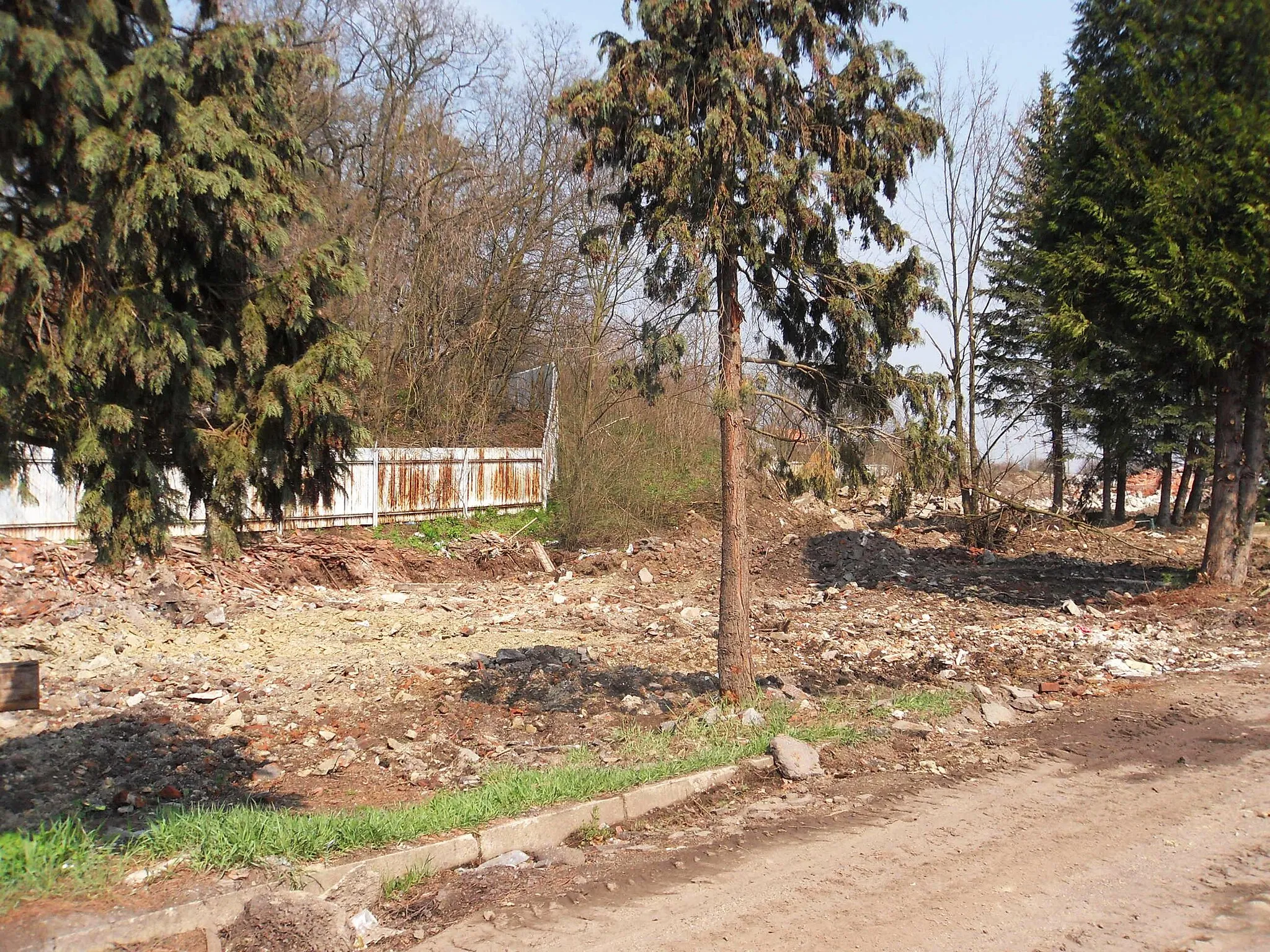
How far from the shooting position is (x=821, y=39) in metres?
8.00

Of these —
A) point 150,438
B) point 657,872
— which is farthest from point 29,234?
point 657,872

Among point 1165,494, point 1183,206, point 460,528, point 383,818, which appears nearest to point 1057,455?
point 1165,494

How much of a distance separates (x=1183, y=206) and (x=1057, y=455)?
13844 mm

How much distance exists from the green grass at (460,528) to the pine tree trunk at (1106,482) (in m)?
13.6

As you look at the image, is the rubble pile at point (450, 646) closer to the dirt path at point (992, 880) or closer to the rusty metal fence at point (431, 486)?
the rusty metal fence at point (431, 486)

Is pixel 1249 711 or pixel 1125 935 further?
pixel 1249 711

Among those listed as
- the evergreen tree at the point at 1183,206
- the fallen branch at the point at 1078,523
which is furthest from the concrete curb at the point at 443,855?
the evergreen tree at the point at 1183,206

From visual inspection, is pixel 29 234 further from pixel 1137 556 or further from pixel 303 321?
pixel 1137 556

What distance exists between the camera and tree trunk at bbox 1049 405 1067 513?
2391 cm

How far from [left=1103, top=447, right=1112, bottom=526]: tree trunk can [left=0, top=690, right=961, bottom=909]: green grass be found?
56.7 feet

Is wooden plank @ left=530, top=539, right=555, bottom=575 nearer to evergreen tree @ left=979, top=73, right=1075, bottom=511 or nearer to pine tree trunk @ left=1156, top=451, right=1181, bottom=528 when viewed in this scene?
evergreen tree @ left=979, top=73, right=1075, bottom=511

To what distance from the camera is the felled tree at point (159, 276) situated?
3.61 meters

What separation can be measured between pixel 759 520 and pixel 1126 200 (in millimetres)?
11699

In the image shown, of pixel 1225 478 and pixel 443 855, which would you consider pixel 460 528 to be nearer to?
pixel 1225 478
